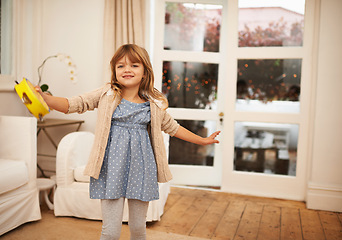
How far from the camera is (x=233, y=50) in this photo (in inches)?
137

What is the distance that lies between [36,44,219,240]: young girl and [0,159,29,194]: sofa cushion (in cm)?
92

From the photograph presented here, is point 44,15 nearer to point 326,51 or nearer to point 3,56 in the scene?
point 3,56

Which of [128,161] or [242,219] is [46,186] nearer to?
[128,161]

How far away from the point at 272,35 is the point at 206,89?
86 centimetres

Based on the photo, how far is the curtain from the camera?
10.9 feet

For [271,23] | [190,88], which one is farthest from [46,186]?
[271,23]

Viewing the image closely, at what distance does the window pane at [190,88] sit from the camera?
3717 millimetres

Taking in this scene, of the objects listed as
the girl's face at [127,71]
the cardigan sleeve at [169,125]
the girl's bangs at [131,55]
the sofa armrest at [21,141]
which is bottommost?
the sofa armrest at [21,141]

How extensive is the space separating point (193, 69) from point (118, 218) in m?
2.42

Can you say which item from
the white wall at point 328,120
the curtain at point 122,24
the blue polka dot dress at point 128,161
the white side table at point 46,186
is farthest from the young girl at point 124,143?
the white wall at point 328,120

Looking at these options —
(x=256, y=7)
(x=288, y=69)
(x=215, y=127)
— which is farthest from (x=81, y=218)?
(x=256, y=7)

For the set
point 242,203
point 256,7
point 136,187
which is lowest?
point 242,203

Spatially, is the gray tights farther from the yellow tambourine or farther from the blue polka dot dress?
the yellow tambourine

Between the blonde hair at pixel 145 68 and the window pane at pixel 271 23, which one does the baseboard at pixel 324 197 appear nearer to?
the window pane at pixel 271 23
